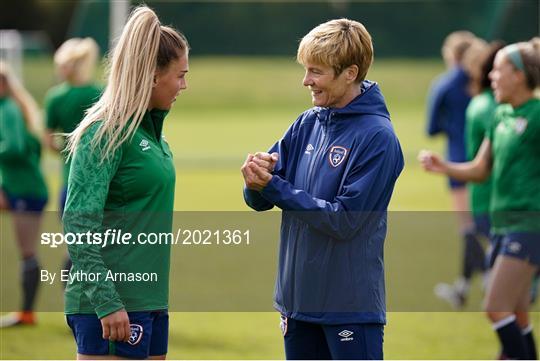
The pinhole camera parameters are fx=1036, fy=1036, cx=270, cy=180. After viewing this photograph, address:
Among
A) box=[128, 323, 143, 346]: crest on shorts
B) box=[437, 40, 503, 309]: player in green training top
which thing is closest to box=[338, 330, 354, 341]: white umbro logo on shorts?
box=[128, 323, 143, 346]: crest on shorts

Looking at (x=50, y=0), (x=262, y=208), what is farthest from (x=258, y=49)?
(x=50, y=0)

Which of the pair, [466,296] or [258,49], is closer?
[466,296]

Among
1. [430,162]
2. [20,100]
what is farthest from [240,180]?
[430,162]

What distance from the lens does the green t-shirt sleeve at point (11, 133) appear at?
26.4 ft

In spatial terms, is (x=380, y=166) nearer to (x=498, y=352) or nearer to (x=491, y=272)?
(x=491, y=272)

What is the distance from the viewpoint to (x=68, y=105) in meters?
8.28

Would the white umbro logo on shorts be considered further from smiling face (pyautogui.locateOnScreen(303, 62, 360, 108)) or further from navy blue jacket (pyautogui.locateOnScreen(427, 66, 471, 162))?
navy blue jacket (pyautogui.locateOnScreen(427, 66, 471, 162))

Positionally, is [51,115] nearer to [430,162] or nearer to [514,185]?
[430,162]

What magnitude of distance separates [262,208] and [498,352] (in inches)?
131

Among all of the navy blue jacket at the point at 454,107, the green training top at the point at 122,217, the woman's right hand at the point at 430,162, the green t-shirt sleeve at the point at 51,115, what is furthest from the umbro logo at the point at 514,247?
the navy blue jacket at the point at 454,107

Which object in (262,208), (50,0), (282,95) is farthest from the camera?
(50,0)

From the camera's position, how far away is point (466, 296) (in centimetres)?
905

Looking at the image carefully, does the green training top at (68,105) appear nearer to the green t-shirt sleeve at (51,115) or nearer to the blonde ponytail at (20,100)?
the green t-shirt sleeve at (51,115)

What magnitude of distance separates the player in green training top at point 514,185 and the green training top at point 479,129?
1.50ft
